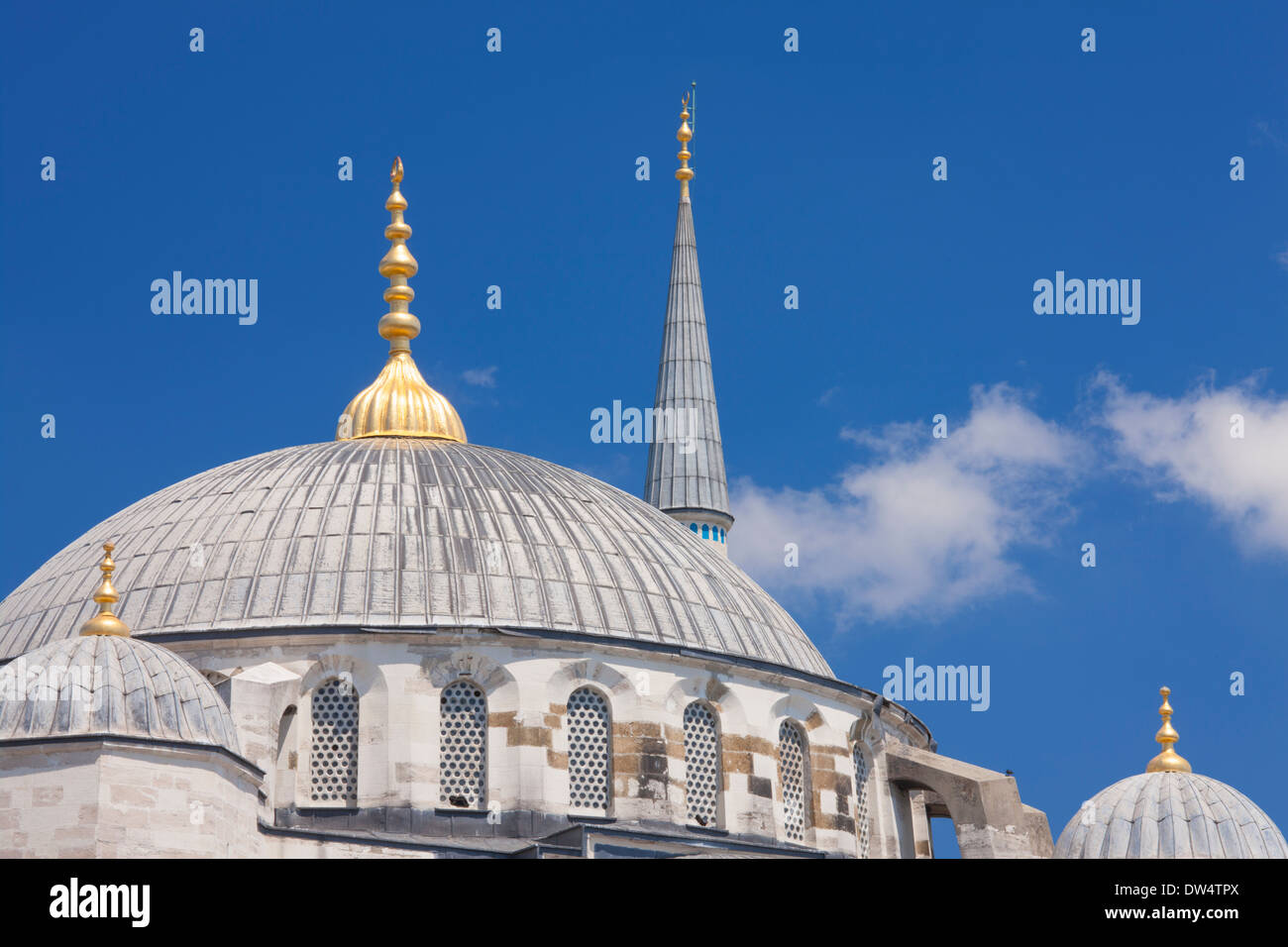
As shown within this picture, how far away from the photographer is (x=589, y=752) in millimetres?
43812

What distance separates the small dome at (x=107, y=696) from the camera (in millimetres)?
35688

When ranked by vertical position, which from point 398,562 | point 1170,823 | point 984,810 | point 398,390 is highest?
point 398,390

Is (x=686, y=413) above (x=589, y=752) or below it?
above

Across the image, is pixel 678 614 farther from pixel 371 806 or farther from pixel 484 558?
pixel 371 806

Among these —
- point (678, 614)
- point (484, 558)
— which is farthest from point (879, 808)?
point (484, 558)

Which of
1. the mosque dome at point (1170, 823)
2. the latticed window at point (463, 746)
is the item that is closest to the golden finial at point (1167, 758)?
the mosque dome at point (1170, 823)

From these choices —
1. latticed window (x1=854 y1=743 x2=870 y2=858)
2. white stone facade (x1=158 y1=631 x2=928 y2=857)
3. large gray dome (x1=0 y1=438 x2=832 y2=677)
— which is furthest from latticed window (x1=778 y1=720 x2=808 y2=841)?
latticed window (x1=854 y1=743 x2=870 y2=858)

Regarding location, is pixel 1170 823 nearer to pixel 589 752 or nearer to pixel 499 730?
pixel 589 752

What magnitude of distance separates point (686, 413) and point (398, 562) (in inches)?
1777

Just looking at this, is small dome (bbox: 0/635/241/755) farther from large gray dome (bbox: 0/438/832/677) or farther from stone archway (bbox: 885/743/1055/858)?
stone archway (bbox: 885/743/1055/858)

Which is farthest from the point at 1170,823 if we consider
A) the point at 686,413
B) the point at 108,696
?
the point at 686,413
